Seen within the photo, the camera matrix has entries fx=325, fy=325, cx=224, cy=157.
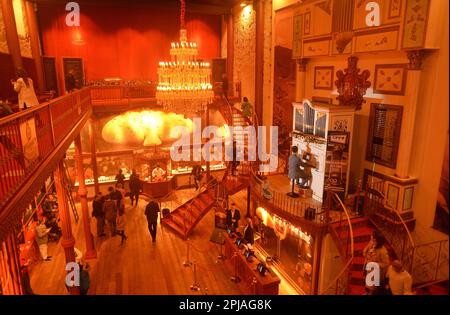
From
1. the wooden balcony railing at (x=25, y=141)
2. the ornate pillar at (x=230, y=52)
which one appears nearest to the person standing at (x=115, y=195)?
the wooden balcony railing at (x=25, y=141)

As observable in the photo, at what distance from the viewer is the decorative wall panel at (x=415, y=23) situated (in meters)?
6.88

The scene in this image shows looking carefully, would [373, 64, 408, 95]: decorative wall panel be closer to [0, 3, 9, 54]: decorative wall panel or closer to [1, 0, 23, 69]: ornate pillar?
[1, 0, 23, 69]: ornate pillar

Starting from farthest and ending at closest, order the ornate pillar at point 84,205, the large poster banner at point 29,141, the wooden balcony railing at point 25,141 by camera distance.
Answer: the ornate pillar at point 84,205
the large poster banner at point 29,141
the wooden balcony railing at point 25,141

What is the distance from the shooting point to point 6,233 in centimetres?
396

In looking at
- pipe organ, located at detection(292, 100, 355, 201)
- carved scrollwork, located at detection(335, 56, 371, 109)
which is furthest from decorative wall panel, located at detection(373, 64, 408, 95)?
pipe organ, located at detection(292, 100, 355, 201)

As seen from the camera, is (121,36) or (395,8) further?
(121,36)

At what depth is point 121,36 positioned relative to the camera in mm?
16266

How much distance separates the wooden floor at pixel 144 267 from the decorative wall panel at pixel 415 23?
24.1 feet

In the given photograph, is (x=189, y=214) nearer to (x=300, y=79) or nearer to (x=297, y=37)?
(x=300, y=79)

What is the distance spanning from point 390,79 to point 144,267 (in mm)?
8460

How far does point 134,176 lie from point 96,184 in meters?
2.03

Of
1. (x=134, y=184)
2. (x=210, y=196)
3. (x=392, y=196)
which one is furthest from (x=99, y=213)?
(x=392, y=196)

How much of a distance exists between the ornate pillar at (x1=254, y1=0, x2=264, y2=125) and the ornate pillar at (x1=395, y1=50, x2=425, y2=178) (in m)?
7.21

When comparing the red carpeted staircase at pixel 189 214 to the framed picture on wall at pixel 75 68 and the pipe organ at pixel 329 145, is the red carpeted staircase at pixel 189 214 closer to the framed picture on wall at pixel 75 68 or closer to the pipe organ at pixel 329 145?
the pipe organ at pixel 329 145
